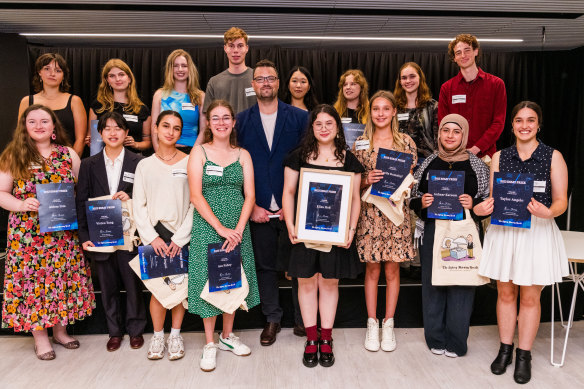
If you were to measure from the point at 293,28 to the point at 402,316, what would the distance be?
12.2 ft

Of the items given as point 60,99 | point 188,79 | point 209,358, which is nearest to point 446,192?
point 209,358

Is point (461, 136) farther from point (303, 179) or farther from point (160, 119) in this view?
point (160, 119)

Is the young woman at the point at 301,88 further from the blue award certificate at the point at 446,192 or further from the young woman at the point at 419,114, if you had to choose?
the blue award certificate at the point at 446,192

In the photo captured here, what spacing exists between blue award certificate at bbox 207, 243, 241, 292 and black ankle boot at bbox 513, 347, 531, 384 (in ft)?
5.63

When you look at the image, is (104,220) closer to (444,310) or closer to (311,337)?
(311,337)

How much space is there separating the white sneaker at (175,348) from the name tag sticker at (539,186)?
7.75ft

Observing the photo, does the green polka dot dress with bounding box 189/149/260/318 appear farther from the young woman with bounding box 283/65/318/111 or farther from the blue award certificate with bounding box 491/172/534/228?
the blue award certificate with bounding box 491/172/534/228

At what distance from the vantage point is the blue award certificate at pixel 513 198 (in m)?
2.36

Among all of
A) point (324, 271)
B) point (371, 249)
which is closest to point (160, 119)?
point (324, 271)

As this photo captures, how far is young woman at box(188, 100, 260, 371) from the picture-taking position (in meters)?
2.59

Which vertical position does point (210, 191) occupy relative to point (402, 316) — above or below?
above

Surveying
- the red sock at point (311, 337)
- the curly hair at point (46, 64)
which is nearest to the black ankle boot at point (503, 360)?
the red sock at point (311, 337)

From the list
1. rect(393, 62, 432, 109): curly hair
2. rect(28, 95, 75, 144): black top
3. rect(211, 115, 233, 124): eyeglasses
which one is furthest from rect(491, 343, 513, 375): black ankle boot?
rect(28, 95, 75, 144): black top

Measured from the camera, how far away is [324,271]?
258 centimetres
